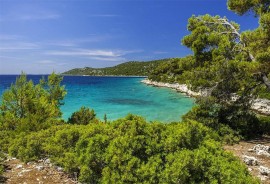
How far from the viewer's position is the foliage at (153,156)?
6.70m

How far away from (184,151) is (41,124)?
11495mm

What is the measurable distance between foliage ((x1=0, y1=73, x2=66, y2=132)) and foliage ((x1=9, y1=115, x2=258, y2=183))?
8666 mm

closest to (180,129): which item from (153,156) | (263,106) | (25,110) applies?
(153,156)

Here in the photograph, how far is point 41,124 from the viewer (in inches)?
644

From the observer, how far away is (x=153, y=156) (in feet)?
24.0

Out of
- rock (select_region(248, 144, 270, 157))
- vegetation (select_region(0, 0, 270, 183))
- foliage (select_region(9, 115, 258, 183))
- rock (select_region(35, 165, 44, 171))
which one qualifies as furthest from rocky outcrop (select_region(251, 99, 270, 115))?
rock (select_region(35, 165, 44, 171))

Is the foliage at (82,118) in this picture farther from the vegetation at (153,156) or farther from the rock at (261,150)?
the vegetation at (153,156)

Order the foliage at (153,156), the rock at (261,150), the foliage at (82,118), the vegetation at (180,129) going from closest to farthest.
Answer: the foliage at (153,156), the vegetation at (180,129), the rock at (261,150), the foliage at (82,118)

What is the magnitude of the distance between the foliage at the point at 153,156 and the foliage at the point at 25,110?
8.67 m

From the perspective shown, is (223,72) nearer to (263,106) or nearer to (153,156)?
(153,156)

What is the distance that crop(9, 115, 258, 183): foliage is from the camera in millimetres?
6699

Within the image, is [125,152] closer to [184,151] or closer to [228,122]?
[184,151]

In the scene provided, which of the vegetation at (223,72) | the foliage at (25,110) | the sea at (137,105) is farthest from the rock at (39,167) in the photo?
the sea at (137,105)

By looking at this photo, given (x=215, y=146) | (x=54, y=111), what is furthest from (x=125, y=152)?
(x=54, y=111)
